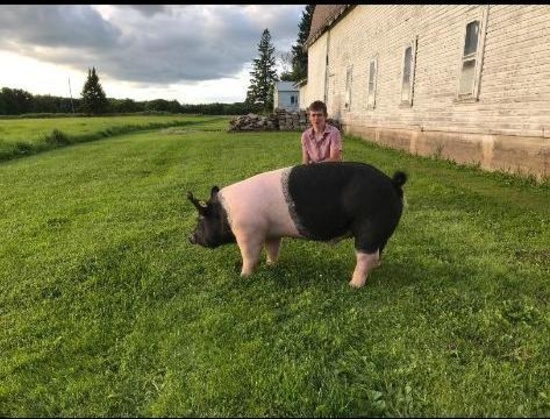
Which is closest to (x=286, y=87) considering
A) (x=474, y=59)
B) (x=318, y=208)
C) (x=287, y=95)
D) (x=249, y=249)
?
(x=287, y=95)

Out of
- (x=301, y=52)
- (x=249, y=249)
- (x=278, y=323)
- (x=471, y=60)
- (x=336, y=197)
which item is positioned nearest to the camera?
(x=278, y=323)

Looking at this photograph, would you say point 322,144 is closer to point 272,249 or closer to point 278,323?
point 272,249

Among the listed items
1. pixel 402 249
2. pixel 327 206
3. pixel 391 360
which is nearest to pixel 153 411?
pixel 391 360

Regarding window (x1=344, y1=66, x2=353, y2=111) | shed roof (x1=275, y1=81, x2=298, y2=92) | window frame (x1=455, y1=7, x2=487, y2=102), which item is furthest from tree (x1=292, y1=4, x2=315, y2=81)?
window frame (x1=455, y1=7, x2=487, y2=102)

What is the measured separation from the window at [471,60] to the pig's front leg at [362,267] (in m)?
8.91

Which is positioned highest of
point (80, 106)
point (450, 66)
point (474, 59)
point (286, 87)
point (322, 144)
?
point (474, 59)

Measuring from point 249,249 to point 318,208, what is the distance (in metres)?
0.87

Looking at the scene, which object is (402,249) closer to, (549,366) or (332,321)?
(332,321)

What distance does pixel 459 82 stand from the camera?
13.1 metres

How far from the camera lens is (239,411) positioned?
123 inches

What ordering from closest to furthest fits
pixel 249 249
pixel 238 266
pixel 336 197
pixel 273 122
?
pixel 336 197 → pixel 249 249 → pixel 238 266 → pixel 273 122

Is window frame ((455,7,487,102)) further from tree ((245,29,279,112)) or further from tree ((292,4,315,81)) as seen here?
tree ((245,29,279,112))

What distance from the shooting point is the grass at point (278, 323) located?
10.6 ft

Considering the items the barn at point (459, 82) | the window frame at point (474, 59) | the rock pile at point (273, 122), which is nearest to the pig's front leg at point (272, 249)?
the barn at point (459, 82)
